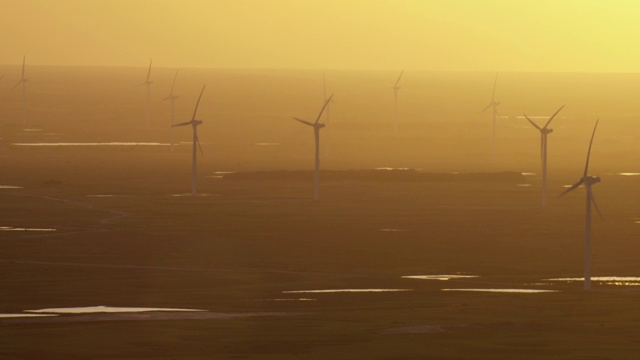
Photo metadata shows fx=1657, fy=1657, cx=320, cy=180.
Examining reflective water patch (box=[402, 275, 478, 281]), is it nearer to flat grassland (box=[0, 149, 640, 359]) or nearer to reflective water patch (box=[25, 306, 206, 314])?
flat grassland (box=[0, 149, 640, 359])

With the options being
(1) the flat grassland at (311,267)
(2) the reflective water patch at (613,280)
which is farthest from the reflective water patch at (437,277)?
(2) the reflective water patch at (613,280)

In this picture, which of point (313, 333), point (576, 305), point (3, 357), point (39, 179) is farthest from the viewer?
point (39, 179)

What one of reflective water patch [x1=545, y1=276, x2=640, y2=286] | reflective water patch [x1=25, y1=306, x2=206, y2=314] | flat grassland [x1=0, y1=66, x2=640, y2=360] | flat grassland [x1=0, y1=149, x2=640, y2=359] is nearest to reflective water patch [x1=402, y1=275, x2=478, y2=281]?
flat grassland [x1=0, y1=66, x2=640, y2=360]

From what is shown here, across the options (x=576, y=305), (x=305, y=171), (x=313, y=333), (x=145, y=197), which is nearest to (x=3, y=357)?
(x=313, y=333)

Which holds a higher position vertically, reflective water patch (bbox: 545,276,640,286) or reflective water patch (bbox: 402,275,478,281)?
reflective water patch (bbox: 402,275,478,281)

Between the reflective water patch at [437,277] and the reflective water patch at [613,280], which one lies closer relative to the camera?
the reflective water patch at [613,280]

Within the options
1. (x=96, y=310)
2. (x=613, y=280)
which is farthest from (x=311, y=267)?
(x=96, y=310)

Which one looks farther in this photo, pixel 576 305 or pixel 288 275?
pixel 288 275

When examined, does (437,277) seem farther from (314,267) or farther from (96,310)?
(96,310)

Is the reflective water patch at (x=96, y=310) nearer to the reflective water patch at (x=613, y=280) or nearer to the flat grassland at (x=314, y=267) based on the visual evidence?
the flat grassland at (x=314, y=267)

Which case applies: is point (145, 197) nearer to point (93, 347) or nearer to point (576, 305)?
point (576, 305)

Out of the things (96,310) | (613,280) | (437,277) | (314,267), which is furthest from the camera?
(314,267)
